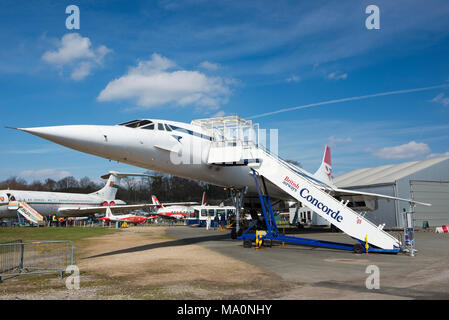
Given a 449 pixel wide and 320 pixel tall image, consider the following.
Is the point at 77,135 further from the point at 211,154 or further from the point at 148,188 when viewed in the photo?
the point at 148,188

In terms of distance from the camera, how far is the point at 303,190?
12.0m

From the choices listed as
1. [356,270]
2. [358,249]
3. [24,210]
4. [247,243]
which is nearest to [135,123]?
[247,243]

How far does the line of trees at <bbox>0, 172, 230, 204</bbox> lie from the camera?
83375 mm

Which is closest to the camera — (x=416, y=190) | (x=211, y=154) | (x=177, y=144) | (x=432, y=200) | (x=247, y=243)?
(x=177, y=144)

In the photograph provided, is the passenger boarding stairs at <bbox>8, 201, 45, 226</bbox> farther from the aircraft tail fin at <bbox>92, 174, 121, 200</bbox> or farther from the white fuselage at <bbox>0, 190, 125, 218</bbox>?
the aircraft tail fin at <bbox>92, 174, 121, 200</bbox>

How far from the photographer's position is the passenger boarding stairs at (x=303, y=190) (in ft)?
36.2

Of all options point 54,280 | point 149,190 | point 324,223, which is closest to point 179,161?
point 54,280

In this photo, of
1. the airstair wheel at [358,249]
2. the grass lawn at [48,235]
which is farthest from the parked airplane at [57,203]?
the airstair wheel at [358,249]

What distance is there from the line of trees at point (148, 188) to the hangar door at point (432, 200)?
5101cm

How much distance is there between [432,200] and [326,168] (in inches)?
394

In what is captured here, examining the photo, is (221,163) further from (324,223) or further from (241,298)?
(324,223)

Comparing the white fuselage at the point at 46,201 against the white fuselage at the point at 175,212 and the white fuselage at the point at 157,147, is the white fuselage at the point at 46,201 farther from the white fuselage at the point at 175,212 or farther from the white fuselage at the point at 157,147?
the white fuselage at the point at 157,147

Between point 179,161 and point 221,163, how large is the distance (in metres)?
1.71
